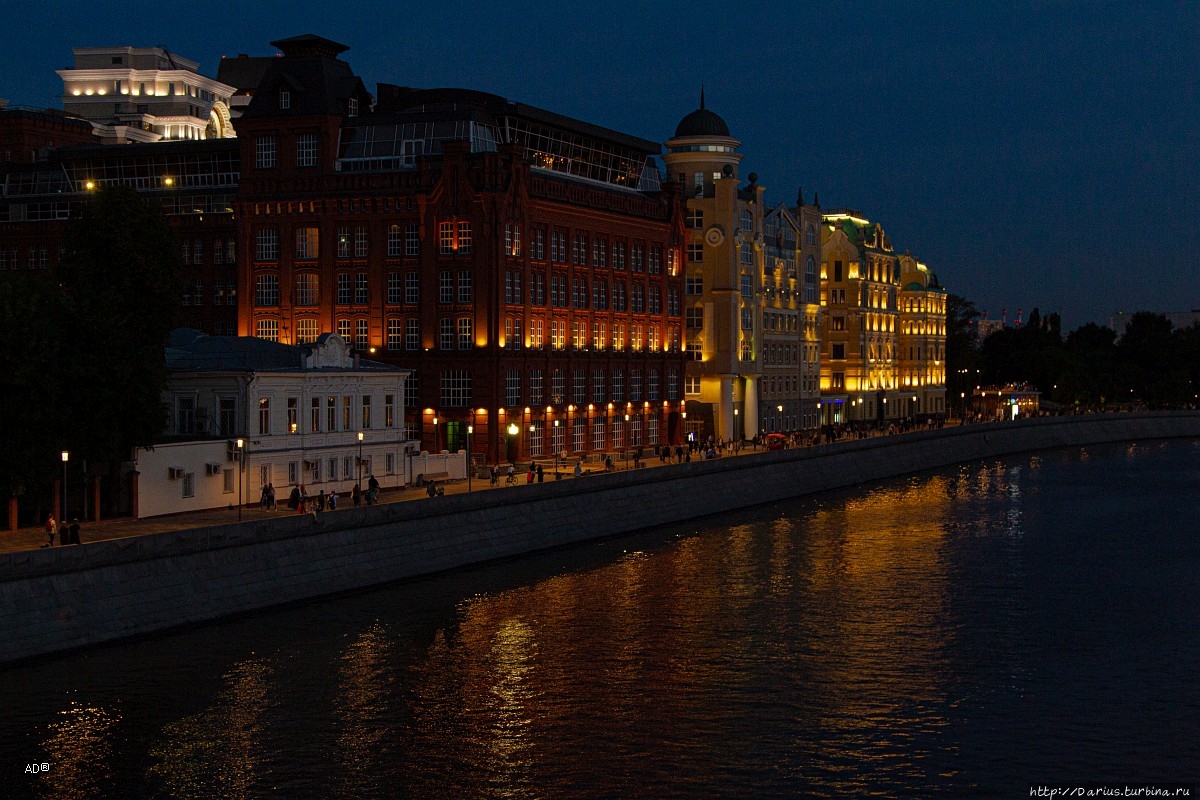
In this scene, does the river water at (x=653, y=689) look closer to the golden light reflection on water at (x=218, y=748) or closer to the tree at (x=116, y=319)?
the golden light reflection on water at (x=218, y=748)

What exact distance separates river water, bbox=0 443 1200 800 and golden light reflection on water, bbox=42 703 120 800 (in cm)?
8

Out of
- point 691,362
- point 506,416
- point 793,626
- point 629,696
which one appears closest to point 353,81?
point 506,416

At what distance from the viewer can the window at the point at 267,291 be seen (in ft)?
360

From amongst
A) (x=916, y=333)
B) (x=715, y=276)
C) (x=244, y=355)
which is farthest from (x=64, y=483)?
(x=916, y=333)

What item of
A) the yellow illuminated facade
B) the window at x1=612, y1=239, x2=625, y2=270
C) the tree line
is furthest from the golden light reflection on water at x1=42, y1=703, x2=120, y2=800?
the yellow illuminated facade

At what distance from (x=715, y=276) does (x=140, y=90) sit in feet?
255

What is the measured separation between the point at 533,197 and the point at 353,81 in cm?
1761

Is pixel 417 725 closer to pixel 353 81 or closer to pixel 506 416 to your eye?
pixel 506 416

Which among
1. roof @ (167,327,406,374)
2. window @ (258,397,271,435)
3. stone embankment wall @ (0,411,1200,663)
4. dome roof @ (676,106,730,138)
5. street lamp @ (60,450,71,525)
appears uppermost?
dome roof @ (676,106,730,138)

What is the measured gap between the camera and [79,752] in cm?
4103

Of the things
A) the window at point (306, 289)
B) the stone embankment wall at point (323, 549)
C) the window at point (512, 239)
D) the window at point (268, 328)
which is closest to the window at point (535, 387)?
the window at point (512, 239)

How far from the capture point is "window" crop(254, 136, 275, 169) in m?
110

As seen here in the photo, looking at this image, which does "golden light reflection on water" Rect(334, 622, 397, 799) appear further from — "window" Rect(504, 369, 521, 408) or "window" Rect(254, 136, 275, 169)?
"window" Rect(254, 136, 275, 169)

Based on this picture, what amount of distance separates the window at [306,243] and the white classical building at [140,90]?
6889cm
